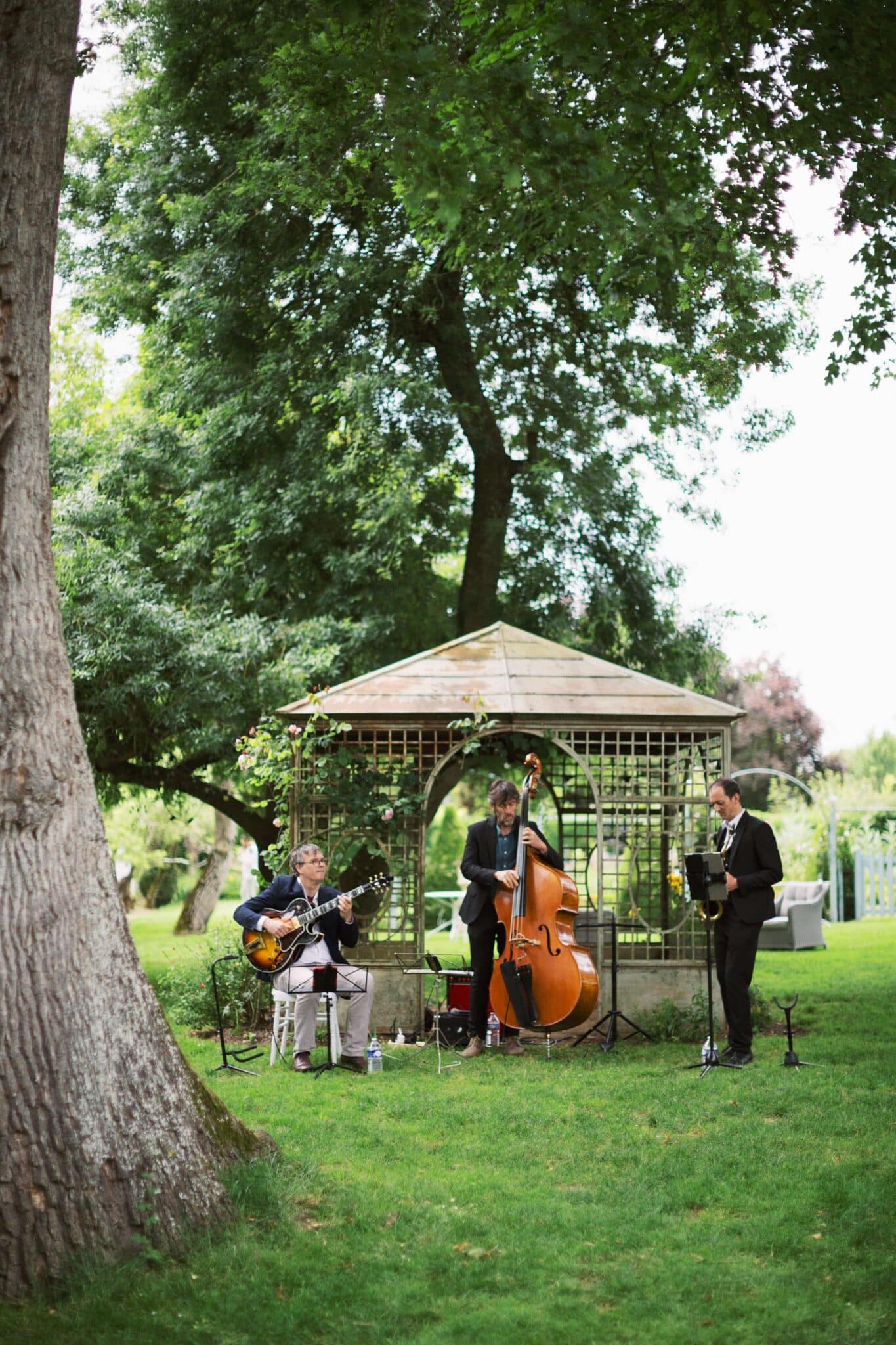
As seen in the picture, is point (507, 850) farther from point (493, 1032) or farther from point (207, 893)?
point (207, 893)

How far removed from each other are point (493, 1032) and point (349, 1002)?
56.8 inches

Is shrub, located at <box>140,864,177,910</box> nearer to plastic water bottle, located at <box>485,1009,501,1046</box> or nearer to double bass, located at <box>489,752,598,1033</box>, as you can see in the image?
plastic water bottle, located at <box>485,1009,501,1046</box>

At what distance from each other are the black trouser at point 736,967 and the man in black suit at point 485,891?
1.28 metres

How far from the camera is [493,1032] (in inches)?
388

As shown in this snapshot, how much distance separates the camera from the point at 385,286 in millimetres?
13938

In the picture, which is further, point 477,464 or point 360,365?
point 477,464

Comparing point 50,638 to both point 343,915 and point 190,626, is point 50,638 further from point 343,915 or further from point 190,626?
point 190,626

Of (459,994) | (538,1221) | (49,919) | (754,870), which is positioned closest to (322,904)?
(459,994)

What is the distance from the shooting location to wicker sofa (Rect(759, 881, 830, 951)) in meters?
17.6

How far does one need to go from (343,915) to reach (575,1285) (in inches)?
172

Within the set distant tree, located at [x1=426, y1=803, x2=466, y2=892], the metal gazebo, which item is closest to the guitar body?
the metal gazebo

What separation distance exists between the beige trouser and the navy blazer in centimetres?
17

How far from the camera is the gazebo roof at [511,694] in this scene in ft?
33.5

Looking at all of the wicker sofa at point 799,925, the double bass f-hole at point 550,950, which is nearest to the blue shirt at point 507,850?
the double bass f-hole at point 550,950
